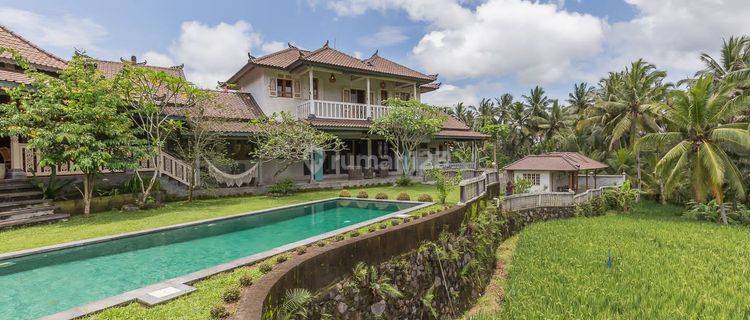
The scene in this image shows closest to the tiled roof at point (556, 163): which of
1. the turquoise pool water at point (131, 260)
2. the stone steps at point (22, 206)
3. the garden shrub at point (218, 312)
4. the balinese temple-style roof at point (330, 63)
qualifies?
the balinese temple-style roof at point (330, 63)

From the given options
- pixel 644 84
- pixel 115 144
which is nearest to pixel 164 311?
pixel 115 144

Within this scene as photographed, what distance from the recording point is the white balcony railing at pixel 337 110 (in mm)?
17766

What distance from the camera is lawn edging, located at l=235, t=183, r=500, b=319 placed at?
157 inches

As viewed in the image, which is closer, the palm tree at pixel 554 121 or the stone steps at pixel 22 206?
the stone steps at pixel 22 206

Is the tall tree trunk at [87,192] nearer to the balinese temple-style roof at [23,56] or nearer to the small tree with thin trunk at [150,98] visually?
the small tree with thin trunk at [150,98]

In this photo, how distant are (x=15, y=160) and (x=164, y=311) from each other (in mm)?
11187

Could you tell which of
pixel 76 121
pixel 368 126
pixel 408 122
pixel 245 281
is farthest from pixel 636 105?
pixel 76 121

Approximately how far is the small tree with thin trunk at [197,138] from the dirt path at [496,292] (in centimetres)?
1038

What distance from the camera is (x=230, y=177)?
1413 centimetres

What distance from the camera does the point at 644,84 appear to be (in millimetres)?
23266

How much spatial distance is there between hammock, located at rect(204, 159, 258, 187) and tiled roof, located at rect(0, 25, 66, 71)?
5.55 metres

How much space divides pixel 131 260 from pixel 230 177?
7473mm

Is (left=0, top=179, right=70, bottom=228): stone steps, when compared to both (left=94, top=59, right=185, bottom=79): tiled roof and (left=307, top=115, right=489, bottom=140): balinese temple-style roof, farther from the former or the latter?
(left=307, top=115, right=489, bottom=140): balinese temple-style roof

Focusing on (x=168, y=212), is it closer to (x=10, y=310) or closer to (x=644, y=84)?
(x=10, y=310)
